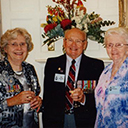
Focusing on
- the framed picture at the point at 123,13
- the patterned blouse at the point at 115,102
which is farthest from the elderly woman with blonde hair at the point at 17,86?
the framed picture at the point at 123,13

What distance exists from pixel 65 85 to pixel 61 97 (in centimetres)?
15

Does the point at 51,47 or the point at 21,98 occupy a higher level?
the point at 51,47

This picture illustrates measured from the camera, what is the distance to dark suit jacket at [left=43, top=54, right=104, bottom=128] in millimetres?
2139

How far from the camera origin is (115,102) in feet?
5.36

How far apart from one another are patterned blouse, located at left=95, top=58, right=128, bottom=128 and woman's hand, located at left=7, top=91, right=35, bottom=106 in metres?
0.66

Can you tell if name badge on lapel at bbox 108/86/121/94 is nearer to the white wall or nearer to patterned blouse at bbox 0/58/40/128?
patterned blouse at bbox 0/58/40/128

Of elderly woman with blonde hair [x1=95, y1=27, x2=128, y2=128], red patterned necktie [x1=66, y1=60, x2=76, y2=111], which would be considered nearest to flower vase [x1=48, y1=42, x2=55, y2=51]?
red patterned necktie [x1=66, y1=60, x2=76, y2=111]

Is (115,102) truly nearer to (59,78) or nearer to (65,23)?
(59,78)

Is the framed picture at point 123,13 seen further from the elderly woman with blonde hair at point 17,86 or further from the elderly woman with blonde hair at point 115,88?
the elderly woman with blonde hair at point 17,86

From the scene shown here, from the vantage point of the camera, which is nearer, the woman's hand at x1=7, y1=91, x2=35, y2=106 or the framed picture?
the woman's hand at x1=7, y1=91, x2=35, y2=106

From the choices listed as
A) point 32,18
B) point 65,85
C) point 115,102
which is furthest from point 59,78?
point 32,18

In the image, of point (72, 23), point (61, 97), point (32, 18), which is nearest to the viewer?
point (61, 97)

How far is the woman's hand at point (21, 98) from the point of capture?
5.65 ft

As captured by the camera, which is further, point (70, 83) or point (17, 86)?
point (70, 83)
